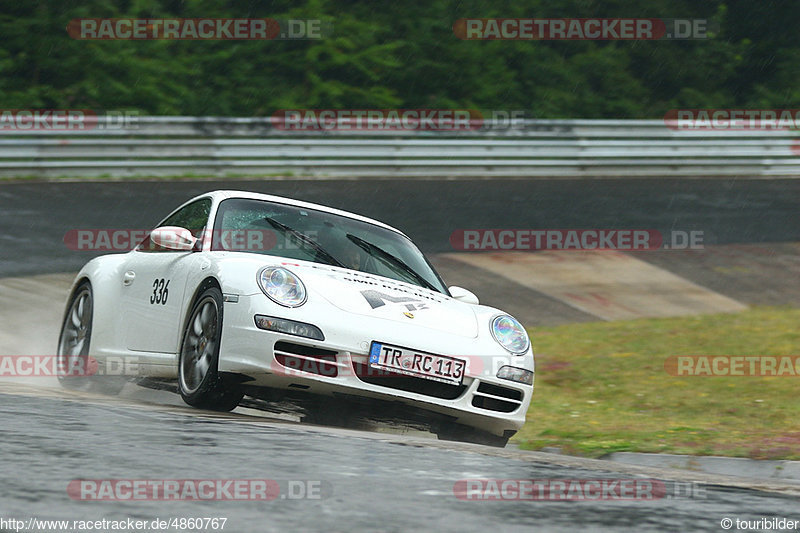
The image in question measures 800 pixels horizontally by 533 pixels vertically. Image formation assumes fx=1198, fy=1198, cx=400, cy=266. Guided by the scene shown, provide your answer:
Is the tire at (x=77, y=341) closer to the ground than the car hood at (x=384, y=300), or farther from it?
closer to the ground

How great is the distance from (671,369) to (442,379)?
3.97 m

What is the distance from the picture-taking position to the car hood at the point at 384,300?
6031mm

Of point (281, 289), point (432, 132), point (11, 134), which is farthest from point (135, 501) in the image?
point (432, 132)

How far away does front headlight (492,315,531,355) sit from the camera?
20.9 ft

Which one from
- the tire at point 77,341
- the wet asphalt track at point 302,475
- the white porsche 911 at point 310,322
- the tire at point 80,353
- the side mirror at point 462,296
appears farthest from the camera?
the tire at point 77,341

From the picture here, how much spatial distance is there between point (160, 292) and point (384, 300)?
4.90ft

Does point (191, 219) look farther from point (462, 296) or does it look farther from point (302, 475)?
point (302, 475)

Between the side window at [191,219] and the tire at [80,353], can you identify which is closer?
the side window at [191,219]

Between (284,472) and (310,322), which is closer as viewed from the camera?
(284,472)

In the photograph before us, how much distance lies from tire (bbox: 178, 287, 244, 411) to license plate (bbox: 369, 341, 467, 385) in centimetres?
74

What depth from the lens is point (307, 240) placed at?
6738 millimetres

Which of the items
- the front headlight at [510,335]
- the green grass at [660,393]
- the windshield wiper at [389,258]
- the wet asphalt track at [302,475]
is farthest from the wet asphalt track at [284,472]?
the green grass at [660,393]

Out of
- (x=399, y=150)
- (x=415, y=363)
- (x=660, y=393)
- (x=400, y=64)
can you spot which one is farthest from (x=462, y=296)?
(x=400, y=64)

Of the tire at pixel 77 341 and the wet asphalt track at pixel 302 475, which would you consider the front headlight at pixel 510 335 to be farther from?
the tire at pixel 77 341
